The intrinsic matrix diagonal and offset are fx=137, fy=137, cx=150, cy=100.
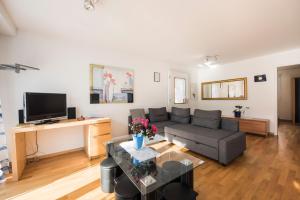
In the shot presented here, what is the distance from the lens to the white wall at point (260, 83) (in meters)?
3.86

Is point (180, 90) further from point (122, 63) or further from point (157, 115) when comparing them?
point (122, 63)

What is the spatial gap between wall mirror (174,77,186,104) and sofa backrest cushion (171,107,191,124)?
1136 millimetres

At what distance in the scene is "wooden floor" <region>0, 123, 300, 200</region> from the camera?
1.69 meters

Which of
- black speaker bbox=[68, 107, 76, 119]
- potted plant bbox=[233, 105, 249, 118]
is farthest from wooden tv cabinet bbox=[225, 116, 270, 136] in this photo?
black speaker bbox=[68, 107, 76, 119]

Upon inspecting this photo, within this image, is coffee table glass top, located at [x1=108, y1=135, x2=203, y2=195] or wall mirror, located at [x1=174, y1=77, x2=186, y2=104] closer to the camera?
coffee table glass top, located at [x1=108, y1=135, x2=203, y2=195]

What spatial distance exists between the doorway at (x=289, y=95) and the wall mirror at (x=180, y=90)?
3615 millimetres

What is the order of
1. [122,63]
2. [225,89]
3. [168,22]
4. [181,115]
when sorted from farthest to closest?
[225,89], [181,115], [122,63], [168,22]

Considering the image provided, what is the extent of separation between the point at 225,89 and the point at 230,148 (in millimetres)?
→ 3354

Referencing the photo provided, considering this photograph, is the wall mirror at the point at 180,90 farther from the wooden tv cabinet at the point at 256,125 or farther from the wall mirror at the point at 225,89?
the wooden tv cabinet at the point at 256,125

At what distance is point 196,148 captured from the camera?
2709mm

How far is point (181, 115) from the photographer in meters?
3.89

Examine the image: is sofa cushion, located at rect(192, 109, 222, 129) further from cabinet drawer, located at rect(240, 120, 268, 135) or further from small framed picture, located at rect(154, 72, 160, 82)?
cabinet drawer, located at rect(240, 120, 268, 135)

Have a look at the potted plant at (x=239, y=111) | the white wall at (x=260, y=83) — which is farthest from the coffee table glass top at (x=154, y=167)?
the white wall at (x=260, y=83)

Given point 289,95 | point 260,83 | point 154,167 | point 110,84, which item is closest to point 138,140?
point 154,167
